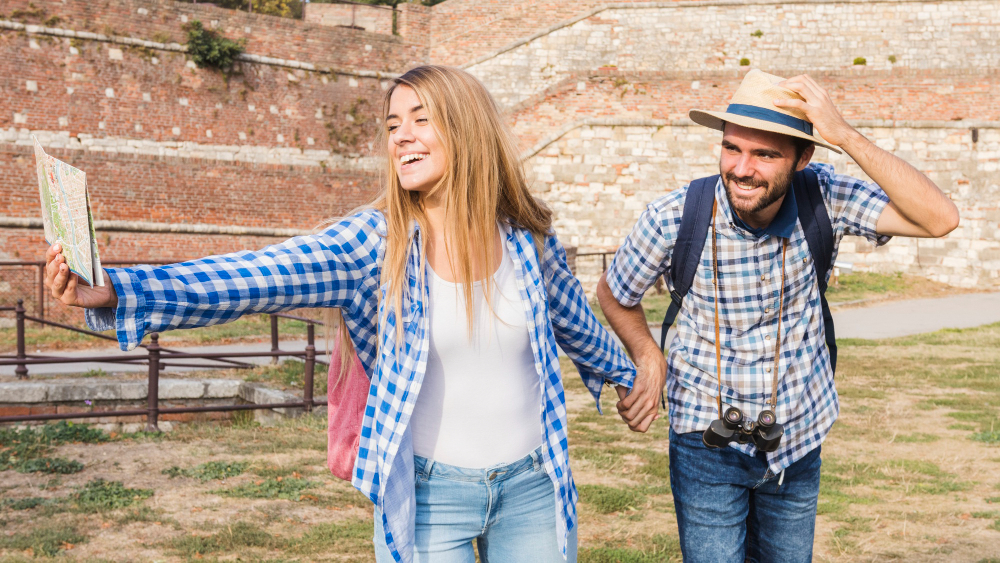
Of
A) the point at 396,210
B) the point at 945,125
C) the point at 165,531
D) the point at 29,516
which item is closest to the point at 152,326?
the point at 396,210

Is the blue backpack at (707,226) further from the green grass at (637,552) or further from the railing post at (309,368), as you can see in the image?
the railing post at (309,368)

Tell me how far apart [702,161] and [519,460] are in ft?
67.8

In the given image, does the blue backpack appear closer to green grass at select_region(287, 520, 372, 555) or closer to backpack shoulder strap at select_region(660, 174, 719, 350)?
backpack shoulder strap at select_region(660, 174, 719, 350)

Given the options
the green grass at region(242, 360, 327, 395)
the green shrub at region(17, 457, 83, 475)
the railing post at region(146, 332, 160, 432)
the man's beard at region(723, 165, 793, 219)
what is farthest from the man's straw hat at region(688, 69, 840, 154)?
the green grass at region(242, 360, 327, 395)

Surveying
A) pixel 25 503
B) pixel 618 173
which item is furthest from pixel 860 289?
pixel 25 503

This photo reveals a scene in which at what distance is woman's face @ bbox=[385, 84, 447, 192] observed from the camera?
2264 millimetres

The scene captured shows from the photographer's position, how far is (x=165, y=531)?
16.3 feet

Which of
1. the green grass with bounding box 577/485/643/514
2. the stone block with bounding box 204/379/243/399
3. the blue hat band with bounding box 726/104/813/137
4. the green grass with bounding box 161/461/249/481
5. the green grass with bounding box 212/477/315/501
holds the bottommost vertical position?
the stone block with bounding box 204/379/243/399

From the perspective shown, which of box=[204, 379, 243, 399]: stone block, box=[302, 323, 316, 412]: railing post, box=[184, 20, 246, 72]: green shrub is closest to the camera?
box=[302, 323, 316, 412]: railing post

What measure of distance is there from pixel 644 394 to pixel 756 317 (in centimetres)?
44

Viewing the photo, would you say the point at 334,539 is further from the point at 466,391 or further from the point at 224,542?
the point at 466,391

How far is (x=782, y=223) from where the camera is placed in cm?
271

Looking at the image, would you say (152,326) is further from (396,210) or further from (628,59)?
(628,59)

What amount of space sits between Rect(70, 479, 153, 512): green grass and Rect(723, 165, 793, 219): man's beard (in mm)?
4406
